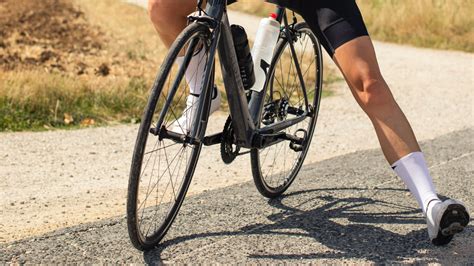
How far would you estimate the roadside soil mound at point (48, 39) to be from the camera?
9.98 meters

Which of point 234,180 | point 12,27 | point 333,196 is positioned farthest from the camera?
point 12,27

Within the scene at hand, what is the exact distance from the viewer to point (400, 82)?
11.1 metres

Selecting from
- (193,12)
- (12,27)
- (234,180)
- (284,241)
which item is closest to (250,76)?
(193,12)

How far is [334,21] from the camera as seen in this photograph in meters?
4.04

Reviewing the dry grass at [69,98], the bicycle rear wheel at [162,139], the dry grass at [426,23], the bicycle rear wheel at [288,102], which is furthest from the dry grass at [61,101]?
the dry grass at [426,23]

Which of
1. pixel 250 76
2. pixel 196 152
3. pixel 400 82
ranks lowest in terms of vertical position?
pixel 400 82

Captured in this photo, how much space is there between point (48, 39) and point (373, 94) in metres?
8.50

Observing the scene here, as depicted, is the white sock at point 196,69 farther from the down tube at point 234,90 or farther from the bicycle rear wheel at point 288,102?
the bicycle rear wheel at point 288,102

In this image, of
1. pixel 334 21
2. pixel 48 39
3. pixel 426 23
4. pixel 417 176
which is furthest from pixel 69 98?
pixel 426 23

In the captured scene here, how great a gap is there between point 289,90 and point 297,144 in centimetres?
31

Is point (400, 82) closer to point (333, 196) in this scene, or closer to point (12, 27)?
point (12, 27)

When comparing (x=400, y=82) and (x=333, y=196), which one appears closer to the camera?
(x=333, y=196)

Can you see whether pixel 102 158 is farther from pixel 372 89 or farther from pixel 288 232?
pixel 372 89

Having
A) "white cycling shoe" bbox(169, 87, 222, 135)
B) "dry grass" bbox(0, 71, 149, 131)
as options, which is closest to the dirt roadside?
"dry grass" bbox(0, 71, 149, 131)
